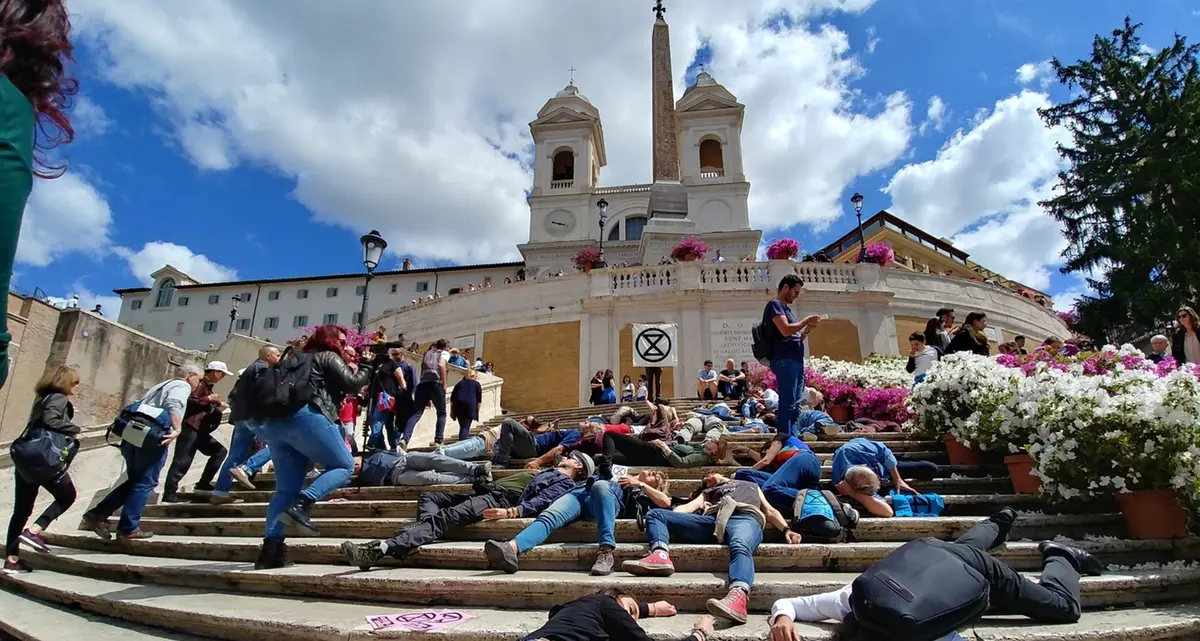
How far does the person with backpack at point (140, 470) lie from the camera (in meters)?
5.44

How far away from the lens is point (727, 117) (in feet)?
128

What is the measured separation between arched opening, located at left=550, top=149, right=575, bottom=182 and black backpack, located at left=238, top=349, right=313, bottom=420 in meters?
Result: 39.0

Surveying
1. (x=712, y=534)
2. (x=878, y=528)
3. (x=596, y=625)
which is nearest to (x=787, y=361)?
(x=878, y=528)

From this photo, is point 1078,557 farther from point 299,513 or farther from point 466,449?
point 466,449

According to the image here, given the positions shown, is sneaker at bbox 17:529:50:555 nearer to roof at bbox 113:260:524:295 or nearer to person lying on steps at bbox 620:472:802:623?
person lying on steps at bbox 620:472:802:623

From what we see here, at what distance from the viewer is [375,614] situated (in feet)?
11.8

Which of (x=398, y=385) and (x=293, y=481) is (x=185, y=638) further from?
(x=398, y=385)

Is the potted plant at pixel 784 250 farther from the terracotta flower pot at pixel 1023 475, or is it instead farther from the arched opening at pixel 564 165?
the arched opening at pixel 564 165

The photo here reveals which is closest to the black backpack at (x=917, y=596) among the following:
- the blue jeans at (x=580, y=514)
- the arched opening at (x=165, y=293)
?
the blue jeans at (x=580, y=514)

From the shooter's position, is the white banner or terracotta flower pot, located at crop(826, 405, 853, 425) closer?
terracotta flower pot, located at crop(826, 405, 853, 425)

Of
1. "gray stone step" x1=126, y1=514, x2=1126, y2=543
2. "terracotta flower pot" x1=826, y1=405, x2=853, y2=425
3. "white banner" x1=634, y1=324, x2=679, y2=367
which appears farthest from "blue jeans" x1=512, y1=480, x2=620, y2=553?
"white banner" x1=634, y1=324, x2=679, y2=367

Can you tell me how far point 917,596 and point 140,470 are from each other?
5.98m

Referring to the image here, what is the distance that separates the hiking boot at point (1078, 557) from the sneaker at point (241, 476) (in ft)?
24.4

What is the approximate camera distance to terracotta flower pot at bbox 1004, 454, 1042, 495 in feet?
17.5
